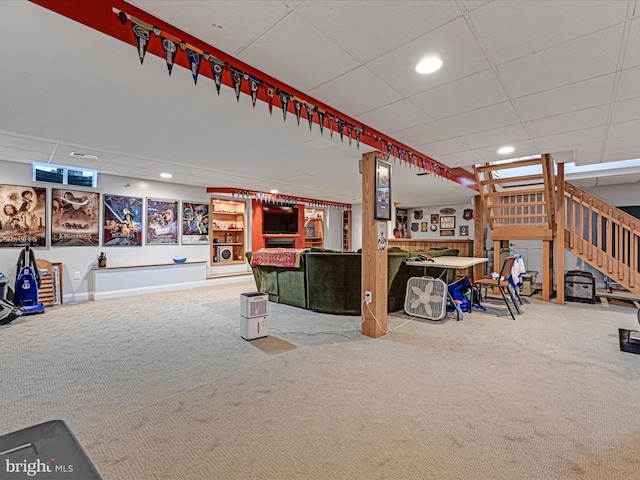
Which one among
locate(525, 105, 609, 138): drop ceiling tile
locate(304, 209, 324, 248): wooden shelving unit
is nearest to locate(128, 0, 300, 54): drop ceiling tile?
locate(525, 105, 609, 138): drop ceiling tile

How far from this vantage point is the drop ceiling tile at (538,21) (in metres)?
1.66

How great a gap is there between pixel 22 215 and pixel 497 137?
740cm

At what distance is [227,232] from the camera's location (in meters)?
8.68

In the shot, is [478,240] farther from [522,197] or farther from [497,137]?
[497,137]

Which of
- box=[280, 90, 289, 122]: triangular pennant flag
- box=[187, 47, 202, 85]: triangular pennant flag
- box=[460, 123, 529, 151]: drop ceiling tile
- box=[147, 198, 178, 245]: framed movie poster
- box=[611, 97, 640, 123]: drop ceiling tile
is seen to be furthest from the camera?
box=[147, 198, 178, 245]: framed movie poster

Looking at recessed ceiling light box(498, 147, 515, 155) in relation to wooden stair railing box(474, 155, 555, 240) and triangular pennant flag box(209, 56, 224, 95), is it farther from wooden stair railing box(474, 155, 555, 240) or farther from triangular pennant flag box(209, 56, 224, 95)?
triangular pennant flag box(209, 56, 224, 95)

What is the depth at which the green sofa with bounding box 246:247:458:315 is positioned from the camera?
15.4 ft

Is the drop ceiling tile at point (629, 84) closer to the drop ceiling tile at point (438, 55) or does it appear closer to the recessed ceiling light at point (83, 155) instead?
the drop ceiling tile at point (438, 55)

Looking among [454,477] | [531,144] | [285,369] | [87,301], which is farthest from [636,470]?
[87,301]

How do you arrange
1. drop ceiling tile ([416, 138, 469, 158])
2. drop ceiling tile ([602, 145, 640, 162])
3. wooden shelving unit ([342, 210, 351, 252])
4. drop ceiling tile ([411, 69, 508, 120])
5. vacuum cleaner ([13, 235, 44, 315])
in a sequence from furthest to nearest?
1. wooden shelving unit ([342, 210, 351, 252])
2. vacuum cleaner ([13, 235, 44, 315])
3. drop ceiling tile ([602, 145, 640, 162])
4. drop ceiling tile ([416, 138, 469, 158])
5. drop ceiling tile ([411, 69, 508, 120])

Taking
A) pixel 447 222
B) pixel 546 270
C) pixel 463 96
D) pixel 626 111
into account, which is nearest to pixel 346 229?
pixel 447 222

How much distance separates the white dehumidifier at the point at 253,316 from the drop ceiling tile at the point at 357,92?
227cm

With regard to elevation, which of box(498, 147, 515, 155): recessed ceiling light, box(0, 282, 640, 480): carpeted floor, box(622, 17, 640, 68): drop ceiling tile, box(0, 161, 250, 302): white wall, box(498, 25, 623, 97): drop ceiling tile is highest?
box(622, 17, 640, 68): drop ceiling tile

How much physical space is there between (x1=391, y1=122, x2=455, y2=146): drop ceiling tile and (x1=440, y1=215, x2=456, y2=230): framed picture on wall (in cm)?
757
